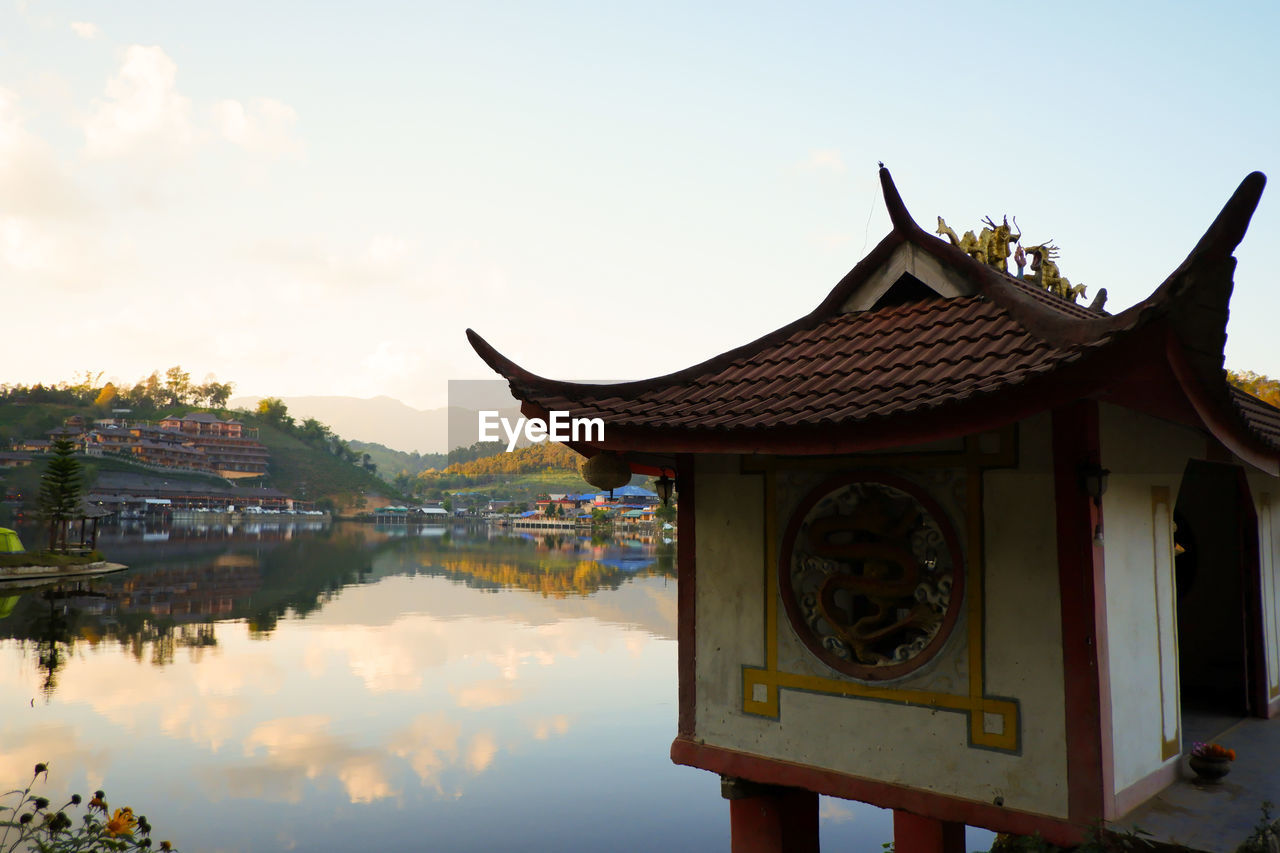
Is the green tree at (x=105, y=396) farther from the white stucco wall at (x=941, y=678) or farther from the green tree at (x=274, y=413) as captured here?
the white stucco wall at (x=941, y=678)

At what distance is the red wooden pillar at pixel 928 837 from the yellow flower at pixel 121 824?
3726mm

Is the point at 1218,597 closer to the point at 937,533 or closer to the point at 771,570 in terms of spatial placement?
the point at 937,533

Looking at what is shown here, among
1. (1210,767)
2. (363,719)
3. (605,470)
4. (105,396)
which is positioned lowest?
(363,719)

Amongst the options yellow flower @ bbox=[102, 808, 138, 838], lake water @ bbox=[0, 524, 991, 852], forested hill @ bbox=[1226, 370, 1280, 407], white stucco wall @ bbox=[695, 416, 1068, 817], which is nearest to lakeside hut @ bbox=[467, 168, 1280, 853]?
white stucco wall @ bbox=[695, 416, 1068, 817]

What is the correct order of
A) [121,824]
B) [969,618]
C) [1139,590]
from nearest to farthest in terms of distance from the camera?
[121,824] < [969,618] < [1139,590]

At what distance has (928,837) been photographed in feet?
16.2

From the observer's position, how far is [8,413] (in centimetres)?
8862

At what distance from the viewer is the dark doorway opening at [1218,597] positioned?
6.16 m

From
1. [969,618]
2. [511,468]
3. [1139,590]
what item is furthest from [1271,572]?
[511,468]

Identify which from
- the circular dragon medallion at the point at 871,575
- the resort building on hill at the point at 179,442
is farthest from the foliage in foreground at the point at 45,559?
the resort building on hill at the point at 179,442

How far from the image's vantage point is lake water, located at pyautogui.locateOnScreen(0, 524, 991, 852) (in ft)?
46.4

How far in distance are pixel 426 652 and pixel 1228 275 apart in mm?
25566

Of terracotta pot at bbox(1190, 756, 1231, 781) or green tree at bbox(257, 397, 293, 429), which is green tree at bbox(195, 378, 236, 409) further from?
terracotta pot at bbox(1190, 756, 1231, 781)

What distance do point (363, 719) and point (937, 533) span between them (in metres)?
17.8
